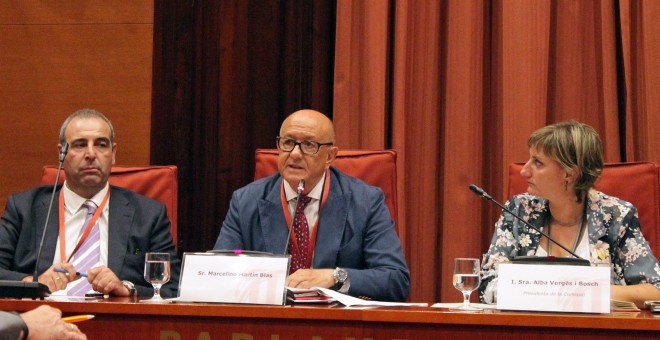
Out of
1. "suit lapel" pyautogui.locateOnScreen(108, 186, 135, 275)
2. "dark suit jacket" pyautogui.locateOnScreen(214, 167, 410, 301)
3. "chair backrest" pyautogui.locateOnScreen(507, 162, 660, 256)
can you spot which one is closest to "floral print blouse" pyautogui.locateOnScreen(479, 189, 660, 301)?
"chair backrest" pyautogui.locateOnScreen(507, 162, 660, 256)

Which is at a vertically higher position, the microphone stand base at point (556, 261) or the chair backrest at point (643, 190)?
the chair backrest at point (643, 190)

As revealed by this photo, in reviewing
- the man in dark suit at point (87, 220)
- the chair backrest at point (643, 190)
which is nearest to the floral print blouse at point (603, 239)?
the chair backrest at point (643, 190)

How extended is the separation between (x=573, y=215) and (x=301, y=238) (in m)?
0.94

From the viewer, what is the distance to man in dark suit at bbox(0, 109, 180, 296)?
10.8 feet

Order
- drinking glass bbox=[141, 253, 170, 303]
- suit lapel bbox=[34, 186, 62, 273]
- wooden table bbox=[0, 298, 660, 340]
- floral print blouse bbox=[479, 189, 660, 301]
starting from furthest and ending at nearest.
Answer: suit lapel bbox=[34, 186, 62, 273] < floral print blouse bbox=[479, 189, 660, 301] < drinking glass bbox=[141, 253, 170, 303] < wooden table bbox=[0, 298, 660, 340]

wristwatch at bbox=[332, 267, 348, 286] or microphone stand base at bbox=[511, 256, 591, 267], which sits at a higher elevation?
microphone stand base at bbox=[511, 256, 591, 267]

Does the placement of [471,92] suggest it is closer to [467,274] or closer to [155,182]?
[155,182]

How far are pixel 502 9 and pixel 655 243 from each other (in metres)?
1.22

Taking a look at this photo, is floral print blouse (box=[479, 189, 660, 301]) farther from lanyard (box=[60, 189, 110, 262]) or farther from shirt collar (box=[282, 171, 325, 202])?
lanyard (box=[60, 189, 110, 262])

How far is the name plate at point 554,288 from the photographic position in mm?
2092

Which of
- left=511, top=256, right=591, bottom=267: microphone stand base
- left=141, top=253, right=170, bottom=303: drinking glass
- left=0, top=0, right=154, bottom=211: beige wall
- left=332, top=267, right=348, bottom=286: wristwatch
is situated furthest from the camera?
left=0, top=0, right=154, bottom=211: beige wall

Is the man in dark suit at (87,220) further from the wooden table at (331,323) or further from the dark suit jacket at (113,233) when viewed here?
the wooden table at (331,323)

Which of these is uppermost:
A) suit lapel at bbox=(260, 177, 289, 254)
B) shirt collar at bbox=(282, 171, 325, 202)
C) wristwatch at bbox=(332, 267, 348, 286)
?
shirt collar at bbox=(282, 171, 325, 202)

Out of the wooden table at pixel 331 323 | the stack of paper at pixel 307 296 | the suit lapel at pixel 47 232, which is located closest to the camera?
the wooden table at pixel 331 323
